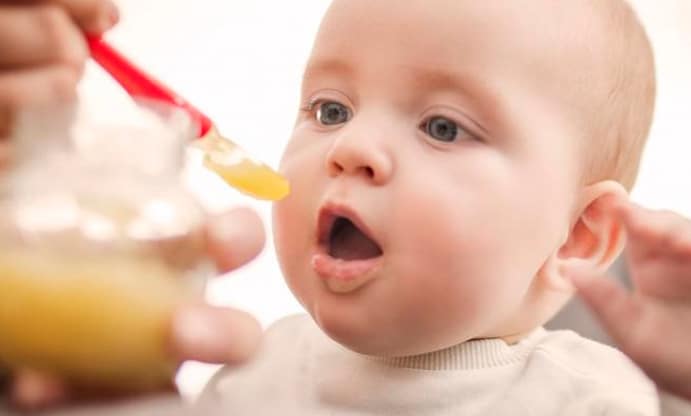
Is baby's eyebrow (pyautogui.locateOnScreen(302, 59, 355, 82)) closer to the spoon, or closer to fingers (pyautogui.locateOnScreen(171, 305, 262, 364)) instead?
the spoon

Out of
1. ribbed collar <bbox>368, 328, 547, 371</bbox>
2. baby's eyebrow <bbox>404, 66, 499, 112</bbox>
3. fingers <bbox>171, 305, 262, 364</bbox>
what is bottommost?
ribbed collar <bbox>368, 328, 547, 371</bbox>

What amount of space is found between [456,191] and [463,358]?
0.20 meters

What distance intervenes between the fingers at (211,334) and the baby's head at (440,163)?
309mm

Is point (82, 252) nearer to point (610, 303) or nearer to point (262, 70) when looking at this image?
point (610, 303)

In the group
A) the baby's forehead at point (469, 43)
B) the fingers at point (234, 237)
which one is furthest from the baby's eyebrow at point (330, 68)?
the fingers at point (234, 237)

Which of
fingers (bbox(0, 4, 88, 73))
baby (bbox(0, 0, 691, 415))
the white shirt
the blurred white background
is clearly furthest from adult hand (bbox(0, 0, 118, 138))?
the blurred white background

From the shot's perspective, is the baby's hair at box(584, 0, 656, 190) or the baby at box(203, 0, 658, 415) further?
the baby's hair at box(584, 0, 656, 190)

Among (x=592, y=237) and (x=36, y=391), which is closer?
(x=36, y=391)

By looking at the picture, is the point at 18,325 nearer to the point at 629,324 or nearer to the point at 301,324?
the point at 629,324

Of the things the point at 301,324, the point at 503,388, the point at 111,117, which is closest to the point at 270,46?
the point at 301,324

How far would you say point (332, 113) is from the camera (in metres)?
0.85

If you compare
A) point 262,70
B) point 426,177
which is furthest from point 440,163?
point 262,70

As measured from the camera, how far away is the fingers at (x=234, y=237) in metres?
0.47

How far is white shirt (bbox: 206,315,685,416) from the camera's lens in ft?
2.86
